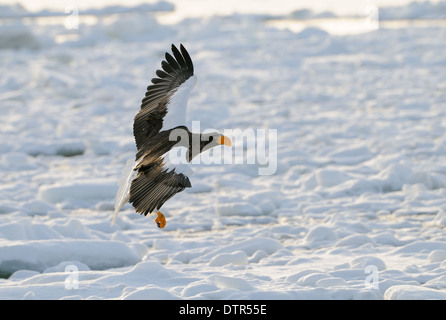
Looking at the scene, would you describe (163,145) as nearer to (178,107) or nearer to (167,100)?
(178,107)

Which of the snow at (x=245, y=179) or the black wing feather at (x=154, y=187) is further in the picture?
the snow at (x=245, y=179)

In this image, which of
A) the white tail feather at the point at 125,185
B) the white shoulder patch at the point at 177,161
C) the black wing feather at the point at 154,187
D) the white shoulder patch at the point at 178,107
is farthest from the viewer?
the white shoulder patch at the point at 178,107

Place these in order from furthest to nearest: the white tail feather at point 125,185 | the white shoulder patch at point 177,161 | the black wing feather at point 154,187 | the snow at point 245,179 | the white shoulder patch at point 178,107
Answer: the white shoulder patch at point 178,107 < the snow at point 245,179 < the white tail feather at point 125,185 < the white shoulder patch at point 177,161 < the black wing feather at point 154,187

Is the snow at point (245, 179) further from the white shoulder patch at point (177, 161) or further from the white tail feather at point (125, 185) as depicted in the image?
the white shoulder patch at point (177, 161)

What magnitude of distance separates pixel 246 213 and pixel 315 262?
164cm

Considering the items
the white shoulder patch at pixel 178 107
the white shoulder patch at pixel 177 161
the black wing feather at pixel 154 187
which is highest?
the white shoulder patch at pixel 178 107

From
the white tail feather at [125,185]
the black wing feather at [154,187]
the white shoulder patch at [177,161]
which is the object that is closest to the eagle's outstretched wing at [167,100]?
the white tail feather at [125,185]

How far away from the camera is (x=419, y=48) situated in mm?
18078

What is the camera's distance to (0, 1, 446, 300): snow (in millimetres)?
5902

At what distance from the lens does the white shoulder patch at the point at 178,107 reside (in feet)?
19.7

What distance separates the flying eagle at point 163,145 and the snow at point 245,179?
0.67m

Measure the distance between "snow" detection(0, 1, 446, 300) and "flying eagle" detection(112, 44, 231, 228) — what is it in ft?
2.21

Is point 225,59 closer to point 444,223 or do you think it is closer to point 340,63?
point 340,63

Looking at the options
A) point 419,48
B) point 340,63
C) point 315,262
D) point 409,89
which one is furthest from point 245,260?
point 419,48
